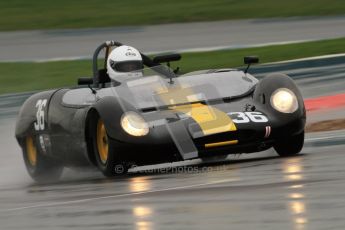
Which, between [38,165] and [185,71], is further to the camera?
[185,71]

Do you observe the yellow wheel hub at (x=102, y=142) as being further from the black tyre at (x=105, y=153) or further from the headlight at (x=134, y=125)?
the headlight at (x=134, y=125)

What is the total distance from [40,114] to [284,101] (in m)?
2.50

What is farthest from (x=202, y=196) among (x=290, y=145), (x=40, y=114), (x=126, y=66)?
(x=40, y=114)

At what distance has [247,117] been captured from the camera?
8.52 meters

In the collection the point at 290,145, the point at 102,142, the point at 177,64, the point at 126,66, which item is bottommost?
the point at 177,64

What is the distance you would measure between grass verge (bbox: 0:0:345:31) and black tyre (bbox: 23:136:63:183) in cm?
1267

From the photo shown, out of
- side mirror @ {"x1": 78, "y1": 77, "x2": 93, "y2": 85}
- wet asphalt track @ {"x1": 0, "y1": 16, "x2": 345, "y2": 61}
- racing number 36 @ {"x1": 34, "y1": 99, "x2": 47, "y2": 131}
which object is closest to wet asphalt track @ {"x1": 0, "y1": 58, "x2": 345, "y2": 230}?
racing number 36 @ {"x1": 34, "y1": 99, "x2": 47, "y2": 131}

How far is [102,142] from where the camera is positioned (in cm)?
872

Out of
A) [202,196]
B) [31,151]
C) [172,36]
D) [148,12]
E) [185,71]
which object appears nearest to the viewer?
[202,196]

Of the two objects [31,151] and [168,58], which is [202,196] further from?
[31,151]

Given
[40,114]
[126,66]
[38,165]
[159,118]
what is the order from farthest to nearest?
[38,165] < [40,114] < [126,66] < [159,118]

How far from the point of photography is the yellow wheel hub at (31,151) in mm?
10365

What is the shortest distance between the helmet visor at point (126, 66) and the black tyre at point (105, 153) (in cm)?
106

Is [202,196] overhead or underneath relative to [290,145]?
overhead
